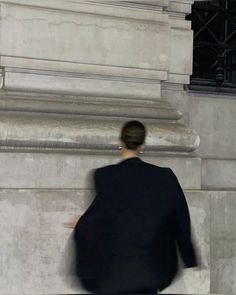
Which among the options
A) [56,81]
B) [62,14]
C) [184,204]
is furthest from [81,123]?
[184,204]

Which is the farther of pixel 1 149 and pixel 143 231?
pixel 1 149

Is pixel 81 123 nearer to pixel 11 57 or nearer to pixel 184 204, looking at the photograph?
pixel 11 57

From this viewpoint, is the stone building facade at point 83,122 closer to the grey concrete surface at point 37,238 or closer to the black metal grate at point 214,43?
the grey concrete surface at point 37,238

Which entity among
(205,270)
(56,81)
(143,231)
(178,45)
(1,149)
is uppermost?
(178,45)

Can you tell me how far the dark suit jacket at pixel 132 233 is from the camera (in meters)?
3.73

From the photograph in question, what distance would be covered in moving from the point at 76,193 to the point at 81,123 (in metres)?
0.62

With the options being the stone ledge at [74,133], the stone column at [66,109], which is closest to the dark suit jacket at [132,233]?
the stone column at [66,109]

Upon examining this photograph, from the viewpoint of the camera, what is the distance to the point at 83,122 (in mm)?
6199

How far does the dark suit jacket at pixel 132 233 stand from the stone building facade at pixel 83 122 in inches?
66.5

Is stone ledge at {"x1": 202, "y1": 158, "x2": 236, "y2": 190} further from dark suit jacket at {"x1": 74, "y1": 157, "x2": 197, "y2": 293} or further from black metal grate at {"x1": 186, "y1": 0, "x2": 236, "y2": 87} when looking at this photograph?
dark suit jacket at {"x1": 74, "y1": 157, "x2": 197, "y2": 293}

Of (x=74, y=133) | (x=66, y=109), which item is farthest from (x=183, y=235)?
(x=66, y=109)

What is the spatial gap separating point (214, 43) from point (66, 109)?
8.17 ft

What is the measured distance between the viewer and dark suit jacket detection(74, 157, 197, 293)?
3730 millimetres

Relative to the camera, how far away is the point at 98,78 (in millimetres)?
6543
